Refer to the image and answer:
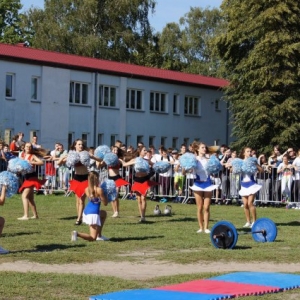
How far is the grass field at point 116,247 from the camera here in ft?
37.1

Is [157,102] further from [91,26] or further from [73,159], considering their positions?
[73,159]

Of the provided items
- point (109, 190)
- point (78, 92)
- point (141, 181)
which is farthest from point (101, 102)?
point (109, 190)

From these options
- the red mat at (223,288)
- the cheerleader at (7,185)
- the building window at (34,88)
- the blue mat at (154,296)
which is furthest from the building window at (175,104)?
the blue mat at (154,296)

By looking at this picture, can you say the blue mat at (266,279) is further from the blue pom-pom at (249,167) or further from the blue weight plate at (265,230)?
the blue pom-pom at (249,167)

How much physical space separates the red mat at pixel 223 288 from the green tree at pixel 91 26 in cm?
5783

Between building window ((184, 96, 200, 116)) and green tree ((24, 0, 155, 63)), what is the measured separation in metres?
12.1

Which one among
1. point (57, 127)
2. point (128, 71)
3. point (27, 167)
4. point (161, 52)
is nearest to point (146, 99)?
point (128, 71)

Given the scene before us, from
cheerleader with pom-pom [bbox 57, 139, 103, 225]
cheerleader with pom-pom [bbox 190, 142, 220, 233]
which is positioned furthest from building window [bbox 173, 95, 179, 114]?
cheerleader with pom-pom [bbox 190, 142, 220, 233]

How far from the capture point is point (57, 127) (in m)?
50.0

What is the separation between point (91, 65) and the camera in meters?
52.2

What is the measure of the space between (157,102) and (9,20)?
3246 centimetres

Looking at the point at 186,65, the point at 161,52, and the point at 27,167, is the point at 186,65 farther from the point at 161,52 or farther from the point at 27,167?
the point at 27,167

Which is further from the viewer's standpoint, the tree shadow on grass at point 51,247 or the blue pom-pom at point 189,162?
the blue pom-pom at point 189,162

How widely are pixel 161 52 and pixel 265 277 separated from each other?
68.0m
